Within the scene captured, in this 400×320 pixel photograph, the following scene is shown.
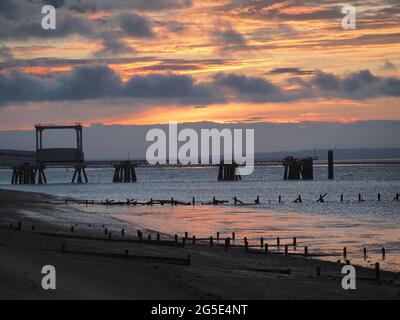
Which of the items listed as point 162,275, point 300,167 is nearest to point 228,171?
point 300,167

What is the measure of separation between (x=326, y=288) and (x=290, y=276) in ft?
8.15

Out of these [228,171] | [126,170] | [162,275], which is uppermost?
[126,170]

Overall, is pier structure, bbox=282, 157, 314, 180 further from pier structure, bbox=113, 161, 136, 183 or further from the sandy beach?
the sandy beach

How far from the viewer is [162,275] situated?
22.2 m

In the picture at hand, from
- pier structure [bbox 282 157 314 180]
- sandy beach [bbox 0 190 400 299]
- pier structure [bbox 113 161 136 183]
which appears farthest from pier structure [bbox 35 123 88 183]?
sandy beach [bbox 0 190 400 299]

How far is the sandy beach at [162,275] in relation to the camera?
18156 millimetres

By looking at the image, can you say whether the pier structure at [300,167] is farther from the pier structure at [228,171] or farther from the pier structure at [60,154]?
the pier structure at [60,154]

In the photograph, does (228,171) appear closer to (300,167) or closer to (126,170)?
(300,167)

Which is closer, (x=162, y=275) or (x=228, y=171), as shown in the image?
(x=162, y=275)

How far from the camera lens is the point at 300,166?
6590 inches

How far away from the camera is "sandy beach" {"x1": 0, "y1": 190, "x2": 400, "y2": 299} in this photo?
18156 mm

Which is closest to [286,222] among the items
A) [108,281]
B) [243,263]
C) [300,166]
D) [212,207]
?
[212,207]
